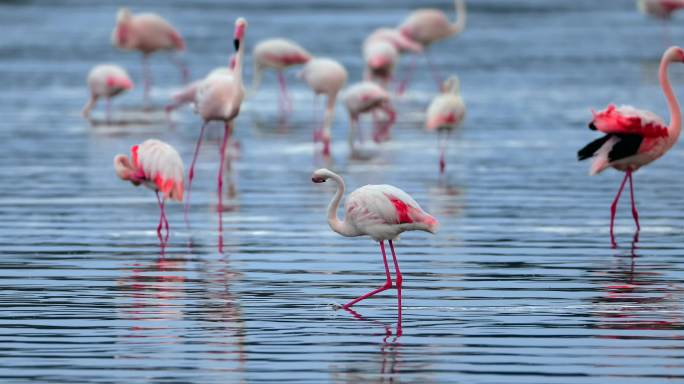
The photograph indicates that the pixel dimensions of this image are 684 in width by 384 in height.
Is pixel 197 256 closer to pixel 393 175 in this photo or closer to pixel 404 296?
pixel 404 296

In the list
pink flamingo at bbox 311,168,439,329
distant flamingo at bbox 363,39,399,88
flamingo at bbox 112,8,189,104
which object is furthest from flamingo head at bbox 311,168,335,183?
flamingo at bbox 112,8,189,104

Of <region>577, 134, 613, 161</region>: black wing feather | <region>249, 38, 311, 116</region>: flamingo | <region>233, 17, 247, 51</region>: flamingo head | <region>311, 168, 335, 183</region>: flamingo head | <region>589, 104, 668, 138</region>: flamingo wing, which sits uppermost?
<region>233, 17, 247, 51</region>: flamingo head

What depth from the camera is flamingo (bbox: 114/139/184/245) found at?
11180mm

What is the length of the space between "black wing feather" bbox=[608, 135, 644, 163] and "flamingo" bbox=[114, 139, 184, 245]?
3.13 m

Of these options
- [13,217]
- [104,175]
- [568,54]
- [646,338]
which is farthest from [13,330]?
[568,54]

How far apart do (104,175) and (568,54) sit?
16635 millimetres

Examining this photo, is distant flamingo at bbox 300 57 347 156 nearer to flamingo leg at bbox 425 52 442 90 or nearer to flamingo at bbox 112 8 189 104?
flamingo at bbox 112 8 189 104

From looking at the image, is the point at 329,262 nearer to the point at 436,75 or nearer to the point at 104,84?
the point at 104,84

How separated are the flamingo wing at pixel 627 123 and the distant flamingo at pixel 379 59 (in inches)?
398

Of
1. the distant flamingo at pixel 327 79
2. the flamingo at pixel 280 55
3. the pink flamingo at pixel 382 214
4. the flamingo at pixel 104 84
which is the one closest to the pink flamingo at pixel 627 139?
the pink flamingo at pixel 382 214

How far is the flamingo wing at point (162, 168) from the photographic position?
11.2 meters

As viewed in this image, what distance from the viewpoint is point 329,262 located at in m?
10.2

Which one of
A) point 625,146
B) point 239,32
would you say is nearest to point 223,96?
point 239,32

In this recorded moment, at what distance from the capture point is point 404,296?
29.5ft
